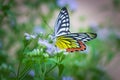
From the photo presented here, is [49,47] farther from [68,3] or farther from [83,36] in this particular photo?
[68,3]

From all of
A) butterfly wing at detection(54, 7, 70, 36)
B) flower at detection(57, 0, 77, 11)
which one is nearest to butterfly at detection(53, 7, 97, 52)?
butterfly wing at detection(54, 7, 70, 36)

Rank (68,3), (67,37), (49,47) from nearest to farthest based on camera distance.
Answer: (49,47) < (67,37) < (68,3)

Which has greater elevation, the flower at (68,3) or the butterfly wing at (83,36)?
the flower at (68,3)

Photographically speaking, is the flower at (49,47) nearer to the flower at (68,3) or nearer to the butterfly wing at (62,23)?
the butterfly wing at (62,23)

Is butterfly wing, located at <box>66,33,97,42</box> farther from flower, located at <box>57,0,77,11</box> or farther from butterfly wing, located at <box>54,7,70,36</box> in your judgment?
flower, located at <box>57,0,77,11</box>

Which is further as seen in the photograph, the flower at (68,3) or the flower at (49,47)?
the flower at (68,3)

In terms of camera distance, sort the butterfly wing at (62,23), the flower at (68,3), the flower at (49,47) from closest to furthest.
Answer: the flower at (49,47) → the butterfly wing at (62,23) → the flower at (68,3)

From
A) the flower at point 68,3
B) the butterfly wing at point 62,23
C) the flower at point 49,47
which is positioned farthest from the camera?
the flower at point 68,3

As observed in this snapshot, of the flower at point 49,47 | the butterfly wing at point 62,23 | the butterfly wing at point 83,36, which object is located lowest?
the flower at point 49,47

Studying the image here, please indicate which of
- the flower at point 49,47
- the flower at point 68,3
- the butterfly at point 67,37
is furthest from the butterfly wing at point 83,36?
the flower at point 68,3

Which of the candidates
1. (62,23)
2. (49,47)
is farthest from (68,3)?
(49,47)
